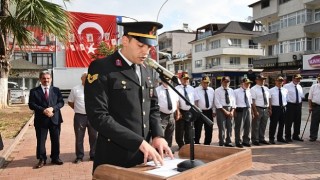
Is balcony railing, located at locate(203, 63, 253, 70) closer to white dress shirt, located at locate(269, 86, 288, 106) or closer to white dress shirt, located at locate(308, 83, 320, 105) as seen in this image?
white dress shirt, located at locate(308, 83, 320, 105)

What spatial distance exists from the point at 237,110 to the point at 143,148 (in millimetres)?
7235

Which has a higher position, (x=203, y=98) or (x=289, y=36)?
(x=289, y=36)

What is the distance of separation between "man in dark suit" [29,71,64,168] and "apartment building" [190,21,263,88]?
147 feet

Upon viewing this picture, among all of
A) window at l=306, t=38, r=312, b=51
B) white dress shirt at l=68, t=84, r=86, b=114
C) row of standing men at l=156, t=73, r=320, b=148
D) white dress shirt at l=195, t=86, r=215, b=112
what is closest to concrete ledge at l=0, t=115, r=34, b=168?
white dress shirt at l=68, t=84, r=86, b=114

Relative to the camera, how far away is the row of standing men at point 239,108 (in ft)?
27.1

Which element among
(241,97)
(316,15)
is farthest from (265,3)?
(241,97)

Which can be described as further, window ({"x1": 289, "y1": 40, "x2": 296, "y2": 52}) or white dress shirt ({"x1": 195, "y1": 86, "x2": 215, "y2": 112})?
window ({"x1": 289, "y1": 40, "x2": 296, "y2": 52})

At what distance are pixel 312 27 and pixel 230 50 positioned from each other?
59.5ft

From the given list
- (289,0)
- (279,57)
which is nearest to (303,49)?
(279,57)

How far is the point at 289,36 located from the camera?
37.6 metres

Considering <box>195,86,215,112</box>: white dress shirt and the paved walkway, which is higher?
<box>195,86,215,112</box>: white dress shirt

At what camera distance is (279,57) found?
39281mm

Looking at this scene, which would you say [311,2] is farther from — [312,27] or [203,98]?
[203,98]

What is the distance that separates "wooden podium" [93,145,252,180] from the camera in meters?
1.70
